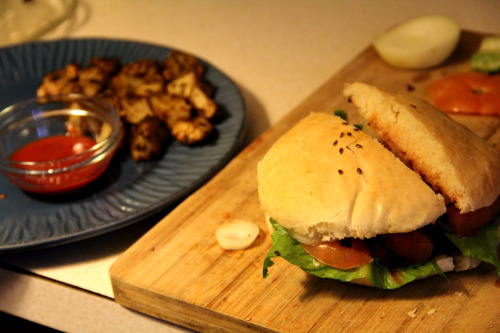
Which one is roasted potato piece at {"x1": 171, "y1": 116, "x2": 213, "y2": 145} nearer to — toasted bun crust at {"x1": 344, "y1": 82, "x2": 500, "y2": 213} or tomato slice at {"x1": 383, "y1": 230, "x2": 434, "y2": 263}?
toasted bun crust at {"x1": 344, "y1": 82, "x2": 500, "y2": 213}

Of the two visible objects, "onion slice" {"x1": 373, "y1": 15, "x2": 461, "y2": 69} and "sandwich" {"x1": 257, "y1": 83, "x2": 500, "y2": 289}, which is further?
"onion slice" {"x1": 373, "y1": 15, "x2": 461, "y2": 69}

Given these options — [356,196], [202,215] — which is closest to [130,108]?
[202,215]

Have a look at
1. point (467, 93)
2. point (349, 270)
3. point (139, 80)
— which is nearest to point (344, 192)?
point (349, 270)

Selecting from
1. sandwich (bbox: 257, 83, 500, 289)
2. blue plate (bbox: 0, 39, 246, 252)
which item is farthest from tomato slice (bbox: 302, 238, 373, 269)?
blue plate (bbox: 0, 39, 246, 252)

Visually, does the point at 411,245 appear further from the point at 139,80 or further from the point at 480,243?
the point at 139,80

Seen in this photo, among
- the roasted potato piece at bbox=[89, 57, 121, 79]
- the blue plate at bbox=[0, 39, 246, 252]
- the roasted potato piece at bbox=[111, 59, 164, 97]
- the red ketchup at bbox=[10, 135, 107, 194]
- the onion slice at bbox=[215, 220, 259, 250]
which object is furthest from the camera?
the roasted potato piece at bbox=[89, 57, 121, 79]

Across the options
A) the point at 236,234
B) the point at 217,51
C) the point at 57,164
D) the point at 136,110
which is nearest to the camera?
the point at 236,234
